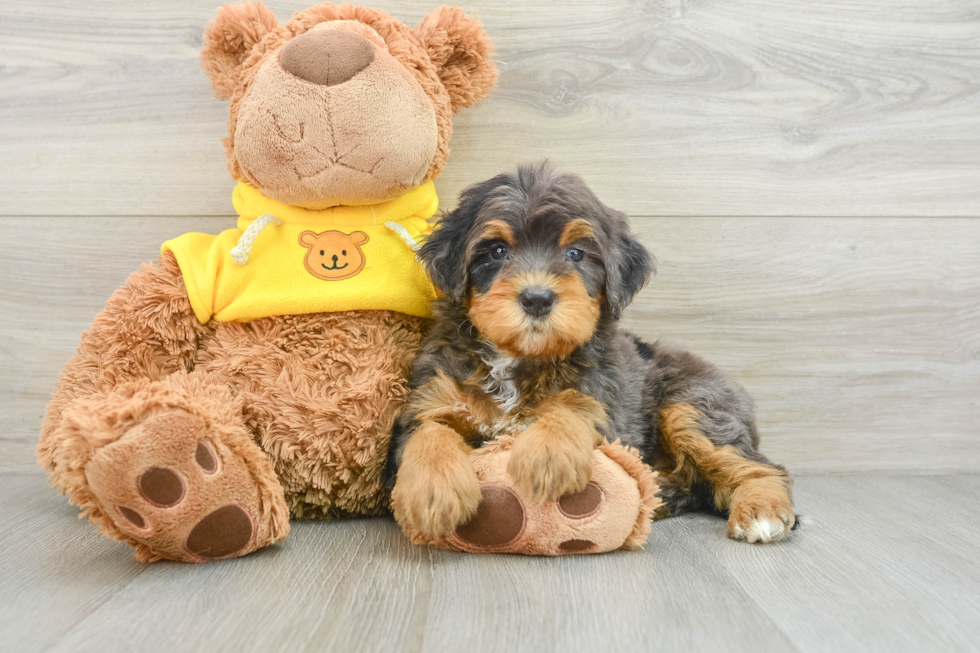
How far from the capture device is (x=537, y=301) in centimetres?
197

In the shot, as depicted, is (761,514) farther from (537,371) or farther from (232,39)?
(232,39)

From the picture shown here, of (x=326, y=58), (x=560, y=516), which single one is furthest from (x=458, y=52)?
(x=560, y=516)

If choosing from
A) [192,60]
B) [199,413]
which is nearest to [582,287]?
[199,413]

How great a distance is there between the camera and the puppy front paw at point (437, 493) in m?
1.86

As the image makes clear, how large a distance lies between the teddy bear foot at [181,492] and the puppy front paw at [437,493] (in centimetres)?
38

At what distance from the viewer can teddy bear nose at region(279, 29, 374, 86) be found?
7.04ft

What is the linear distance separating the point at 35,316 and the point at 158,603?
190cm

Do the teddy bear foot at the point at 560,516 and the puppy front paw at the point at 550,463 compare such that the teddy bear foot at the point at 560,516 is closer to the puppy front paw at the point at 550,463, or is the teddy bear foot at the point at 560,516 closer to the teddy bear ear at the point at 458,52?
the puppy front paw at the point at 550,463

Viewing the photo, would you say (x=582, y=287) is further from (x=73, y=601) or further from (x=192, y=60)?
(x=192, y=60)

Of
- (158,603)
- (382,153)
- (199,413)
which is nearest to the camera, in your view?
(158,603)

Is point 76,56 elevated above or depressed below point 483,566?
above

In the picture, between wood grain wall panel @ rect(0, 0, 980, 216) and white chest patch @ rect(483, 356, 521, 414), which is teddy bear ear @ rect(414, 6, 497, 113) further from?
white chest patch @ rect(483, 356, 521, 414)

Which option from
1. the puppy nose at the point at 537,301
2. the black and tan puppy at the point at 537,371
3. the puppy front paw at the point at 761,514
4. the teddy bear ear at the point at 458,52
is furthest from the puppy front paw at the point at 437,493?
the teddy bear ear at the point at 458,52

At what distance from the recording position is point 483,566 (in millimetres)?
1948
